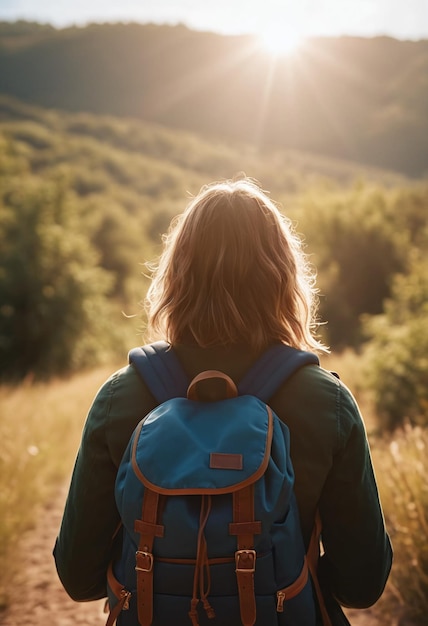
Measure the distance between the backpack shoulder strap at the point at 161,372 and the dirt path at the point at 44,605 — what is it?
2.64 meters

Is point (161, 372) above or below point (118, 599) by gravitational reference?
above

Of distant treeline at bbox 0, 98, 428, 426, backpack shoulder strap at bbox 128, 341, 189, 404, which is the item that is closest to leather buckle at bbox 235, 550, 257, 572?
backpack shoulder strap at bbox 128, 341, 189, 404

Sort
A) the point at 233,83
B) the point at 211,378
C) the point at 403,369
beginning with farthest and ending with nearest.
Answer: the point at 233,83 → the point at 403,369 → the point at 211,378

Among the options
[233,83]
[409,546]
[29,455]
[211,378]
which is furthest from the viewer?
[233,83]

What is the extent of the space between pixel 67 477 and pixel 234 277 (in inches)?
204

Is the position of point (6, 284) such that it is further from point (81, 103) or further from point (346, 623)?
point (81, 103)

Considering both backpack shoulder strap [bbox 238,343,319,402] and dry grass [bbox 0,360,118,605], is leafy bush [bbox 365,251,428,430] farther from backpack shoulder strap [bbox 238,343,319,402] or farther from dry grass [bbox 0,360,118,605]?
backpack shoulder strap [bbox 238,343,319,402]

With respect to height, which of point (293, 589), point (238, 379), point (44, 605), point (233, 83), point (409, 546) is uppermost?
point (233, 83)

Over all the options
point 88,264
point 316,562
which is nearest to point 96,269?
point 88,264

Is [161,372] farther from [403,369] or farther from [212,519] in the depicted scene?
[403,369]

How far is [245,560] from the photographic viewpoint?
1.25 m

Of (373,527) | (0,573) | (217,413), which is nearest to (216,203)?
(217,413)

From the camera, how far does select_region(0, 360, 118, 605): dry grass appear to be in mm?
3838

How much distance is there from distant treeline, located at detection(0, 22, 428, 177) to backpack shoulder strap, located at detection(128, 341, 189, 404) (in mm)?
84340
